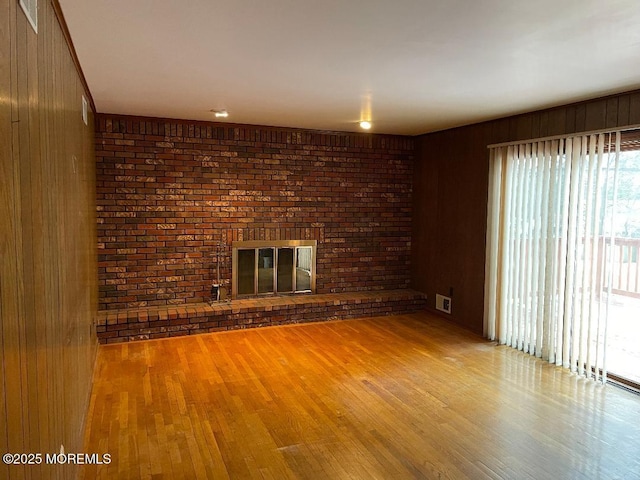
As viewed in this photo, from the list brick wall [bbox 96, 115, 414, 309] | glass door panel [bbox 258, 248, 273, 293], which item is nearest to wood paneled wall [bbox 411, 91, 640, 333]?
brick wall [bbox 96, 115, 414, 309]

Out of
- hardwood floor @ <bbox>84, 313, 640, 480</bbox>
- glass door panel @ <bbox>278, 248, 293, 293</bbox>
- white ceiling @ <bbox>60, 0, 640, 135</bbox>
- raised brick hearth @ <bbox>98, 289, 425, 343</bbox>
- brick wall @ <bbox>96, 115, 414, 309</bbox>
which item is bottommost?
hardwood floor @ <bbox>84, 313, 640, 480</bbox>

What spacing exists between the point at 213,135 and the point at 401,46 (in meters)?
3.27

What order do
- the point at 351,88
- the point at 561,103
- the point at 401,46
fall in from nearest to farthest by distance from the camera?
the point at 401,46
the point at 351,88
the point at 561,103

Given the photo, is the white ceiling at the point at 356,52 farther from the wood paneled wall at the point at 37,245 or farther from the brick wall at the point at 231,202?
the brick wall at the point at 231,202

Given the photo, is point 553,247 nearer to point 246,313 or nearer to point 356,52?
point 356,52

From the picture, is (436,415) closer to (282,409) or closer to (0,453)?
(282,409)

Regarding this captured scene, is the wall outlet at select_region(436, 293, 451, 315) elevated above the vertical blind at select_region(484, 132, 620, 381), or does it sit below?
below

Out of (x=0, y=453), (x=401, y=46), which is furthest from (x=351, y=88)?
(x=0, y=453)

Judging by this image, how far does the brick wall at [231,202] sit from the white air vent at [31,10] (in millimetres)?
3589

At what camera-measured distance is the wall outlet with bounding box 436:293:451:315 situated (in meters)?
5.75

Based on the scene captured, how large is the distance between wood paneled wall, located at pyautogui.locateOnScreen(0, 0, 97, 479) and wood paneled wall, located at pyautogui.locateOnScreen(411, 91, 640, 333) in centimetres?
392

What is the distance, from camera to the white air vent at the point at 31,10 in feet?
4.57

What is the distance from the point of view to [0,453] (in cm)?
102

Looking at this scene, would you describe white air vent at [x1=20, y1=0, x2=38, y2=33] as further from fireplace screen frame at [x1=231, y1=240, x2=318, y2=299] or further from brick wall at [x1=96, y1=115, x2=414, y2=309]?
fireplace screen frame at [x1=231, y1=240, x2=318, y2=299]
